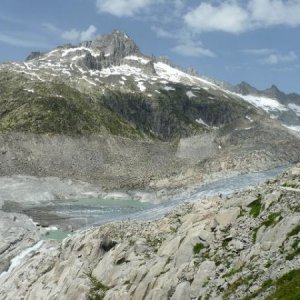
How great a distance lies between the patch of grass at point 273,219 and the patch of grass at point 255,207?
8.22 ft

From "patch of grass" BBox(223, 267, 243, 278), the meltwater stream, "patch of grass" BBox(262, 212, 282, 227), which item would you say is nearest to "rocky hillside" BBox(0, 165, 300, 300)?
"patch of grass" BBox(262, 212, 282, 227)

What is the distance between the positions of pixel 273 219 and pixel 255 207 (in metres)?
5.36

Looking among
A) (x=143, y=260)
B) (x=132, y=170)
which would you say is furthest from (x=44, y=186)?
(x=143, y=260)

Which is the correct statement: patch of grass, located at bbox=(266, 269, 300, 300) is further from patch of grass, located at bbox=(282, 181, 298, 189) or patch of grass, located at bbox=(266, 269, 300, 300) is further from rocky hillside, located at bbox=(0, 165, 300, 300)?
patch of grass, located at bbox=(282, 181, 298, 189)

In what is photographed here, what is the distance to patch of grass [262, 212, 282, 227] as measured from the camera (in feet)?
123

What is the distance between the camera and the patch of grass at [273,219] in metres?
37.6

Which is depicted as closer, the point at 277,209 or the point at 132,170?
the point at 277,209

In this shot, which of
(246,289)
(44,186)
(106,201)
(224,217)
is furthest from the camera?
(44,186)

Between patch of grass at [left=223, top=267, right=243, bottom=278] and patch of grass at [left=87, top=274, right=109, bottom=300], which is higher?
patch of grass at [left=223, top=267, right=243, bottom=278]

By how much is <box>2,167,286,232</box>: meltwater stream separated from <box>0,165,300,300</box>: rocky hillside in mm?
37431

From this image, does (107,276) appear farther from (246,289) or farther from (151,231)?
(246,289)

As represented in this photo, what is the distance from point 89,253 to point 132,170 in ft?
415

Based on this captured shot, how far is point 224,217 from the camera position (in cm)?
4356

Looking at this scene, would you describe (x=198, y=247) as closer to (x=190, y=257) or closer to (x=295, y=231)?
(x=190, y=257)
